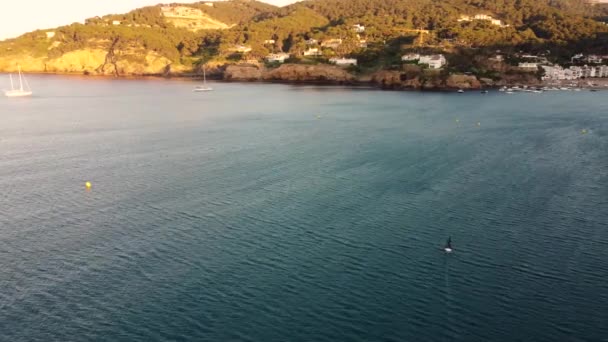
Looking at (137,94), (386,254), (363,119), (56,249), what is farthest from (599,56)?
(56,249)

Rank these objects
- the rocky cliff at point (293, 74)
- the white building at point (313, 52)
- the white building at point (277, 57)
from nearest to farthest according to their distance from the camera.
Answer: the rocky cliff at point (293, 74) < the white building at point (313, 52) < the white building at point (277, 57)

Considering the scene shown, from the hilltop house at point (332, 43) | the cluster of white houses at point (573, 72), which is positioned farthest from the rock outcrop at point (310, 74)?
the cluster of white houses at point (573, 72)

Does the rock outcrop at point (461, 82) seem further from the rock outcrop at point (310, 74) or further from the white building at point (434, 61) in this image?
the rock outcrop at point (310, 74)

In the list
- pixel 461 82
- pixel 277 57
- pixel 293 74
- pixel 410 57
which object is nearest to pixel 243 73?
pixel 277 57

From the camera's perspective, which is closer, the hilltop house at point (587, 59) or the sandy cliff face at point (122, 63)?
the hilltop house at point (587, 59)

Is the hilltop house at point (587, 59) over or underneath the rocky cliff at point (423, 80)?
over

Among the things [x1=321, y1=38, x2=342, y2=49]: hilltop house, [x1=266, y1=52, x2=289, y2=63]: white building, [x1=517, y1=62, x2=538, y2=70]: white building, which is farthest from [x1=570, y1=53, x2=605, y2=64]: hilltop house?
[x1=266, y1=52, x2=289, y2=63]: white building

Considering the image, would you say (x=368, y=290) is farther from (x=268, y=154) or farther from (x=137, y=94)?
(x=137, y=94)
